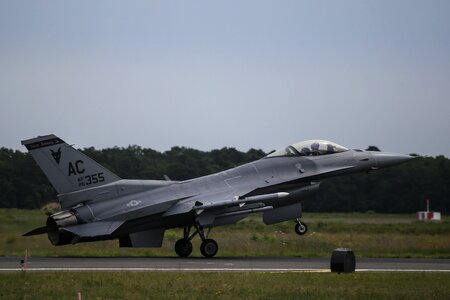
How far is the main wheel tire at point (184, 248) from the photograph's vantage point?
105 ft

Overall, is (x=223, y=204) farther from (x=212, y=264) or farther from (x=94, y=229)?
(x=94, y=229)

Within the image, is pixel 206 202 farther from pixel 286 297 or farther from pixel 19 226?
pixel 286 297

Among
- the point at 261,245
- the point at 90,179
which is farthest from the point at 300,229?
the point at 90,179

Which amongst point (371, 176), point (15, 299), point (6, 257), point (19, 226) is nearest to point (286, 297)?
point (15, 299)

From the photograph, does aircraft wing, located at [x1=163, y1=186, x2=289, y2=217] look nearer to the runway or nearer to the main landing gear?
the main landing gear

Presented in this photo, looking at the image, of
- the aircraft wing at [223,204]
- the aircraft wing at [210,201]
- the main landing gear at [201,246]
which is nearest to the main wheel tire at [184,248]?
the main landing gear at [201,246]

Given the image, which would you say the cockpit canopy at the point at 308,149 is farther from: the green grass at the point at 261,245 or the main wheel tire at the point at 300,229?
the green grass at the point at 261,245

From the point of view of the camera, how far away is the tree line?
6694 centimetres

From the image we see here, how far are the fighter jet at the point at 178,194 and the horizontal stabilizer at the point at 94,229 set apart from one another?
29 mm

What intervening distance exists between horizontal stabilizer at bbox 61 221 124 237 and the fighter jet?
1.2 inches

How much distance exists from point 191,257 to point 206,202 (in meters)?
1.96

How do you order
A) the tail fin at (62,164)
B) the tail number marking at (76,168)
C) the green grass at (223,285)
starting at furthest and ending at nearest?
the tail number marking at (76,168) → the tail fin at (62,164) → the green grass at (223,285)

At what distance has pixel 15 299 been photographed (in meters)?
19.5

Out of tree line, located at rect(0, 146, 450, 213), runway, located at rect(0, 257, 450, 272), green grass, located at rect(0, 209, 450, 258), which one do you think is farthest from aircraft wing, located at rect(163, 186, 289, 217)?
tree line, located at rect(0, 146, 450, 213)
